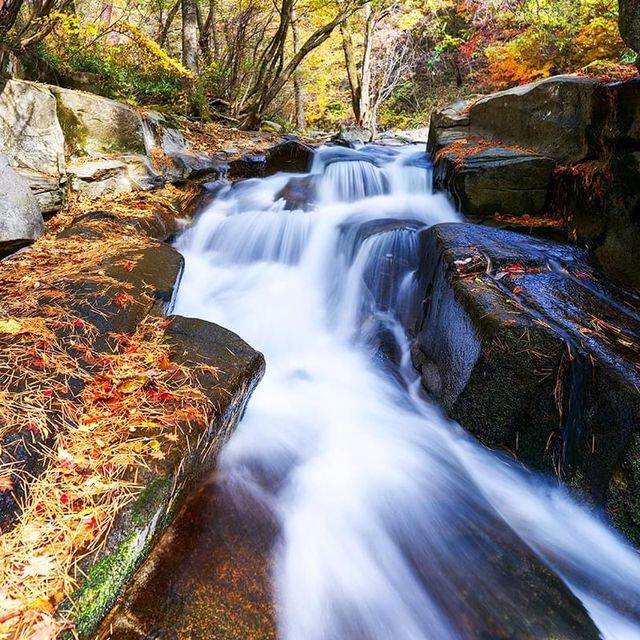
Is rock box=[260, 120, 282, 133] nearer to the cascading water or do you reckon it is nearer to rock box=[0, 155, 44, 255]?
the cascading water

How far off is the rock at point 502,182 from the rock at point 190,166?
420 centimetres

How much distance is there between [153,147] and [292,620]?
23.1 ft

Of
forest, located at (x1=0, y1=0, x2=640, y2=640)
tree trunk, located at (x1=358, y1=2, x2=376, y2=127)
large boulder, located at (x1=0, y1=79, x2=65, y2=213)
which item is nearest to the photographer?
forest, located at (x1=0, y1=0, x2=640, y2=640)

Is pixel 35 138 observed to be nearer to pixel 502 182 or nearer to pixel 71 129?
pixel 71 129

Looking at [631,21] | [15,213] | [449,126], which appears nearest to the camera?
[631,21]

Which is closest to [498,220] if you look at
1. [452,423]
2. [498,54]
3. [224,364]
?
[452,423]

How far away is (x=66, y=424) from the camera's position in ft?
6.06

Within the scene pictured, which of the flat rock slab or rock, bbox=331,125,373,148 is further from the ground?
rock, bbox=331,125,373,148

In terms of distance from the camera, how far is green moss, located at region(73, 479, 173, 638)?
4.41ft

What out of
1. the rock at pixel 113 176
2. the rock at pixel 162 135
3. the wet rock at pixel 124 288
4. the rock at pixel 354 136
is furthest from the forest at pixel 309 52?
the wet rock at pixel 124 288

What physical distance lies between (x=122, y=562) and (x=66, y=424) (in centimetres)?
70

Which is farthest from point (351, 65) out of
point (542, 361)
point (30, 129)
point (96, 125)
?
point (542, 361)

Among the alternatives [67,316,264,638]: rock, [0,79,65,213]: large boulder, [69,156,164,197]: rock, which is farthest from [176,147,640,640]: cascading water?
[0,79,65,213]: large boulder

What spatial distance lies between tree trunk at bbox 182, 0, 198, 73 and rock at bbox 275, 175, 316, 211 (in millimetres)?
4775
